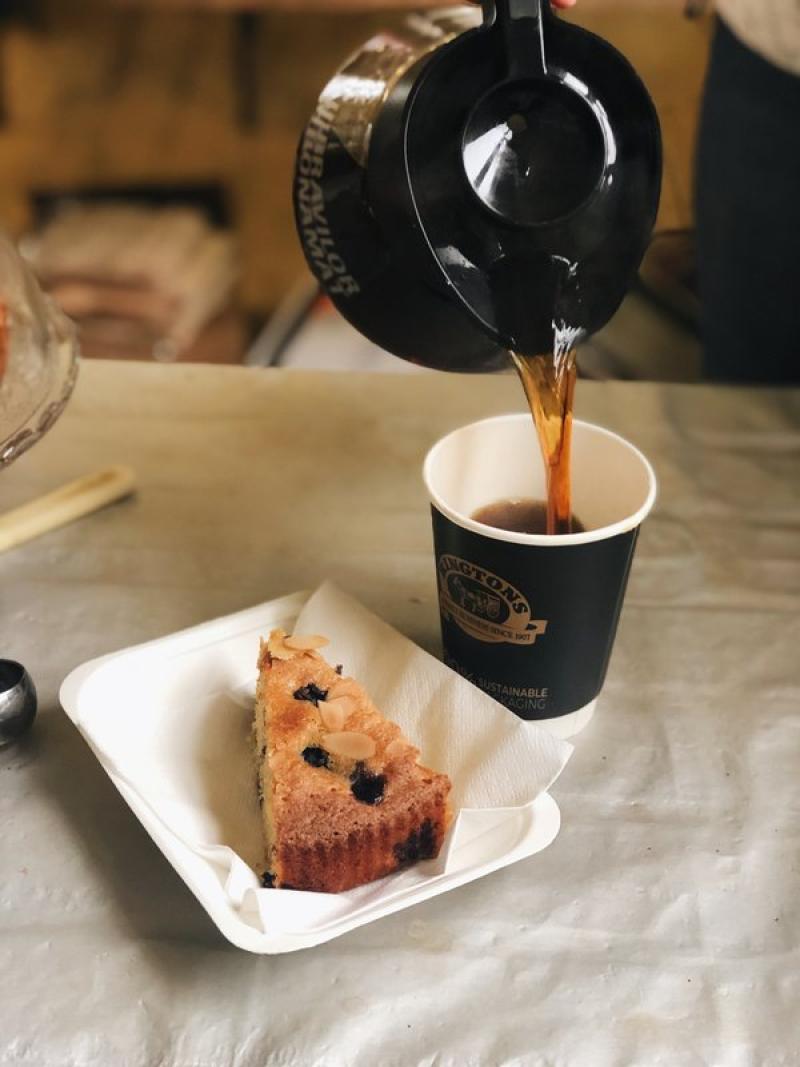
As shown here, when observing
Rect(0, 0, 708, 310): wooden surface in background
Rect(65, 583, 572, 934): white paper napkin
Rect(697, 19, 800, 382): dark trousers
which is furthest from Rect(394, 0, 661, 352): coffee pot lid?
Rect(0, 0, 708, 310): wooden surface in background

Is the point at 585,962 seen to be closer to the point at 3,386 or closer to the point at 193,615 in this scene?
the point at 193,615

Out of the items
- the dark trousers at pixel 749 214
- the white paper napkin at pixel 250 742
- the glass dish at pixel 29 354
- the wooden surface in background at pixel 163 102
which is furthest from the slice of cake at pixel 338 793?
the wooden surface in background at pixel 163 102

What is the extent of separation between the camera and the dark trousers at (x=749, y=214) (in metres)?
1.13

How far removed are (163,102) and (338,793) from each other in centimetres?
184

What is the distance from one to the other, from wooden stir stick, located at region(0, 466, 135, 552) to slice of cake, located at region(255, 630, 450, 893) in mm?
343

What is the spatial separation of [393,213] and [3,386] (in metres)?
0.37

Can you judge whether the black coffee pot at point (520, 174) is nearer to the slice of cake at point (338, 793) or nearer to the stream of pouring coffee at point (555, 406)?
the stream of pouring coffee at point (555, 406)

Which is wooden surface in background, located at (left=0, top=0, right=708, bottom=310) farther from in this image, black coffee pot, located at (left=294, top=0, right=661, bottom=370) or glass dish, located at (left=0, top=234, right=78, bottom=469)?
black coffee pot, located at (left=294, top=0, right=661, bottom=370)

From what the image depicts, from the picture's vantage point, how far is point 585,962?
22.8 inches

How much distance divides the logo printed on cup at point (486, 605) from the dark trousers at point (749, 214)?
68 centimetres

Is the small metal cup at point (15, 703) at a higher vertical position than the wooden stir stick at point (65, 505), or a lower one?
higher

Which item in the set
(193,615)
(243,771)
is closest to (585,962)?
(243,771)

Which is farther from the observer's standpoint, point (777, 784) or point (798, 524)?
point (798, 524)

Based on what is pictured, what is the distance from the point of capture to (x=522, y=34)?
601 millimetres
